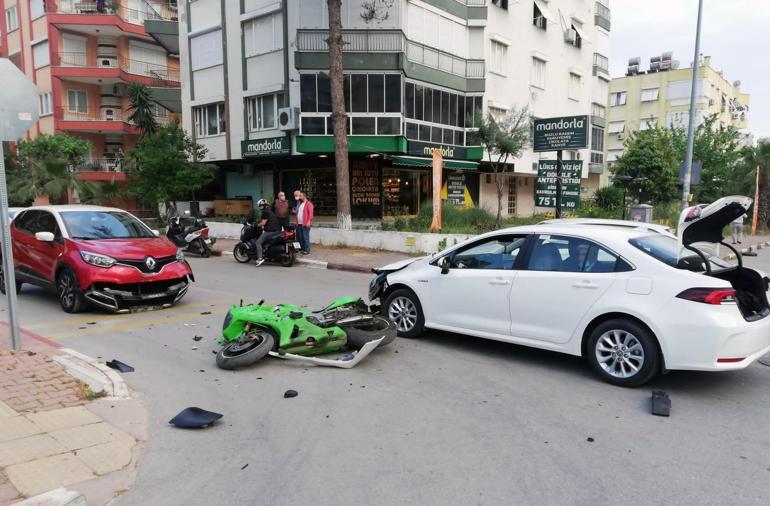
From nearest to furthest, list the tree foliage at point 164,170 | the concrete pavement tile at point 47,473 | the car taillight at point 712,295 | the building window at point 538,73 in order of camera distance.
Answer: the concrete pavement tile at point 47,473, the car taillight at point 712,295, the tree foliage at point 164,170, the building window at point 538,73

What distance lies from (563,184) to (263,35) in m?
16.8

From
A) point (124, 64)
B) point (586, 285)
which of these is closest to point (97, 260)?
point (586, 285)

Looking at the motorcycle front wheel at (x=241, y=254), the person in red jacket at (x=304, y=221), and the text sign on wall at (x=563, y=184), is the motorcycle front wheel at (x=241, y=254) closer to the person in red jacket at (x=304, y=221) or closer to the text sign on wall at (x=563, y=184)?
the person in red jacket at (x=304, y=221)

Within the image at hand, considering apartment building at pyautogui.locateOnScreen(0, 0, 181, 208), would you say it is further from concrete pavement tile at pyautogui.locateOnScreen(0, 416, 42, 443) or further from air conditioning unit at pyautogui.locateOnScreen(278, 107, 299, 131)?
concrete pavement tile at pyautogui.locateOnScreen(0, 416, 42, 443)

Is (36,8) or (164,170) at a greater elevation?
(36,8)

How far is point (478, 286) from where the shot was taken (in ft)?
20.7

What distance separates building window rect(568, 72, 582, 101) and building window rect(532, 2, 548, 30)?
4.26 m

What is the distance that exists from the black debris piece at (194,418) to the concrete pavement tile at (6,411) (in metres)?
1.21

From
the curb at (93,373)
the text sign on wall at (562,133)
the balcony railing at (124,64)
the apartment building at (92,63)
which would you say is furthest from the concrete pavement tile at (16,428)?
the balcony railing at (124,64)

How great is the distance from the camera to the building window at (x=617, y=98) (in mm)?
57750

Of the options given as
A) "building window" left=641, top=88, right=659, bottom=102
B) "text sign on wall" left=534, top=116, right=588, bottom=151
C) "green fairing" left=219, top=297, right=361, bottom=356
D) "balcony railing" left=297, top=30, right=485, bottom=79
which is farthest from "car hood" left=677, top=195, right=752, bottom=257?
"building window" left=641, top=88, right=659, bottom=102

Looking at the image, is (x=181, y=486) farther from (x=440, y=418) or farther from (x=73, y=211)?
(x=73, y=211)

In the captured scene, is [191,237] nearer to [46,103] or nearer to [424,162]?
[424,162]

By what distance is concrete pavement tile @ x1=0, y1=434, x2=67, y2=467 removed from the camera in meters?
3.61
